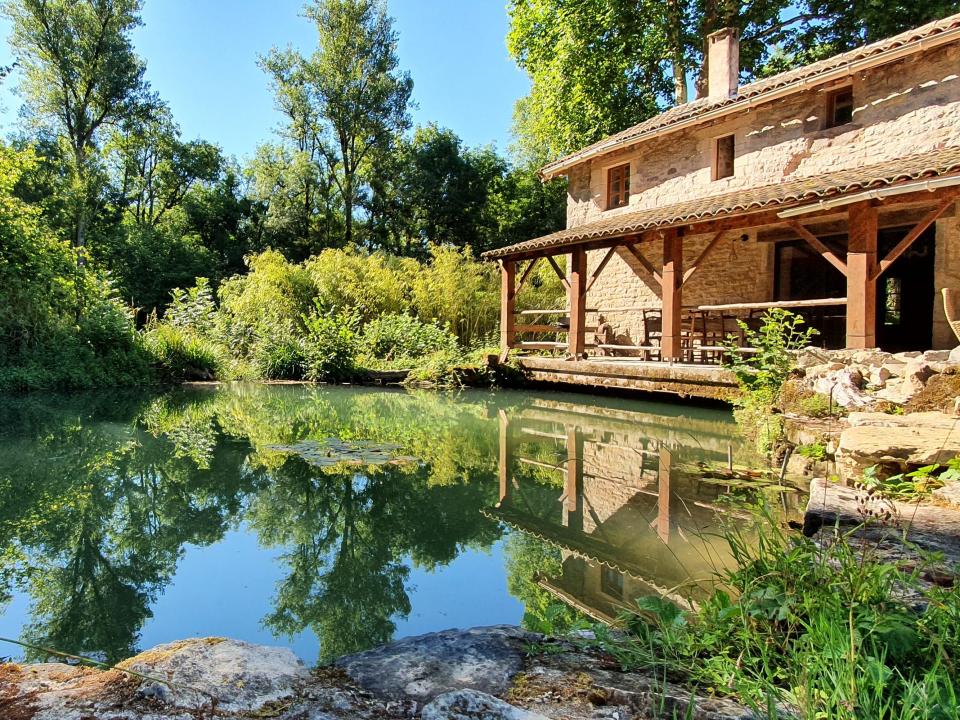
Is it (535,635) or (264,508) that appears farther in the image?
(264,508)

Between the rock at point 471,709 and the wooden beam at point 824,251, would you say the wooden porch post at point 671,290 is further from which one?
the rock at point 471,709

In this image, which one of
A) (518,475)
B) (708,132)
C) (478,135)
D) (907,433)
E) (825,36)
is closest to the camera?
(907,433)

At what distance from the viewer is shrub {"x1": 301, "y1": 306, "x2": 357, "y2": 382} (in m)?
14.7

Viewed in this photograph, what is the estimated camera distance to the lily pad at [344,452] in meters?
6.23

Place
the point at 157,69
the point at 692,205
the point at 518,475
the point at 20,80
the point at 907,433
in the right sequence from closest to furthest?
the point at 907,433 → the point at 518,475 → the point at 692,205 → the point at 20,80 → the point at 157,69

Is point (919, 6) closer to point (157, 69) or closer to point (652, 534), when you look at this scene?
point (652, 534)

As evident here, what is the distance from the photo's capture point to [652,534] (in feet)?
13.3

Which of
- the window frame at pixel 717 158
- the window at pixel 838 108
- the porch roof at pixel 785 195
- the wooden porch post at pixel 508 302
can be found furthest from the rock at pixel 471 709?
the window frame at pixel 717 158

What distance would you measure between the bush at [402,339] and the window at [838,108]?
30.3 ft

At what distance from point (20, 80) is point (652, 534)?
101 feet

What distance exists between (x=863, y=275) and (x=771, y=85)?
5.14 meters

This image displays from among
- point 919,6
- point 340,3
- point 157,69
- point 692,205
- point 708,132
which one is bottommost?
point 692,205

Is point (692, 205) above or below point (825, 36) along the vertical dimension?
below

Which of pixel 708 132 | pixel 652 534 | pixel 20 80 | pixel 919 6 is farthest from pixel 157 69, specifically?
pixel 652 534
